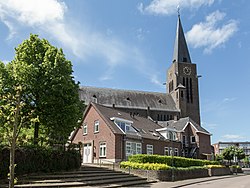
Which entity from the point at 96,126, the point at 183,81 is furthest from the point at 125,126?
the point at 183,81

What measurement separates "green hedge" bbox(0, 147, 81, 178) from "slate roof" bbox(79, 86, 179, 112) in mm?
36221

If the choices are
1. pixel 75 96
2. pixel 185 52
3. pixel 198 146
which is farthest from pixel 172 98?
pixel 75 96

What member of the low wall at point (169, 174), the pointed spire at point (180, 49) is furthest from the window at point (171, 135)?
the pointed spire at point (180, 49)

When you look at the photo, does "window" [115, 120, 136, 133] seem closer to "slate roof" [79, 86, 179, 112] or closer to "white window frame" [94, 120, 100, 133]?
"white window frame" [94, 120, 100, 133]

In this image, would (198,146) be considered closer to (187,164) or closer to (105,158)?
(187,164)

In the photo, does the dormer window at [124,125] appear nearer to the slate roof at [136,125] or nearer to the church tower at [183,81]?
the slate roof at [136,125]

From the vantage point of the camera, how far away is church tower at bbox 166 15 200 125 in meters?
63.9

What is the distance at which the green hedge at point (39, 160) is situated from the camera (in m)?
17.0

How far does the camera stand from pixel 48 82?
803 inches

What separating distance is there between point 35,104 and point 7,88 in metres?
2.24

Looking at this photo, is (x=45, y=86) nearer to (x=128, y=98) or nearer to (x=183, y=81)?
(x=128, y=98)

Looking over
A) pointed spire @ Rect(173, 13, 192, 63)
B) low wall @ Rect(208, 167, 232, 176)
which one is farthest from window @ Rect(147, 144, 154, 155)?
pointed spire @ Rect(173, 13, 192, 63)

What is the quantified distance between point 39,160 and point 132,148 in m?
14.3

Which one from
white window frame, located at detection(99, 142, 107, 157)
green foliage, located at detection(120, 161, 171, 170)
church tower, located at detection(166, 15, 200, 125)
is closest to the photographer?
green foliage, located at detection(120, 161, 171, 170)
